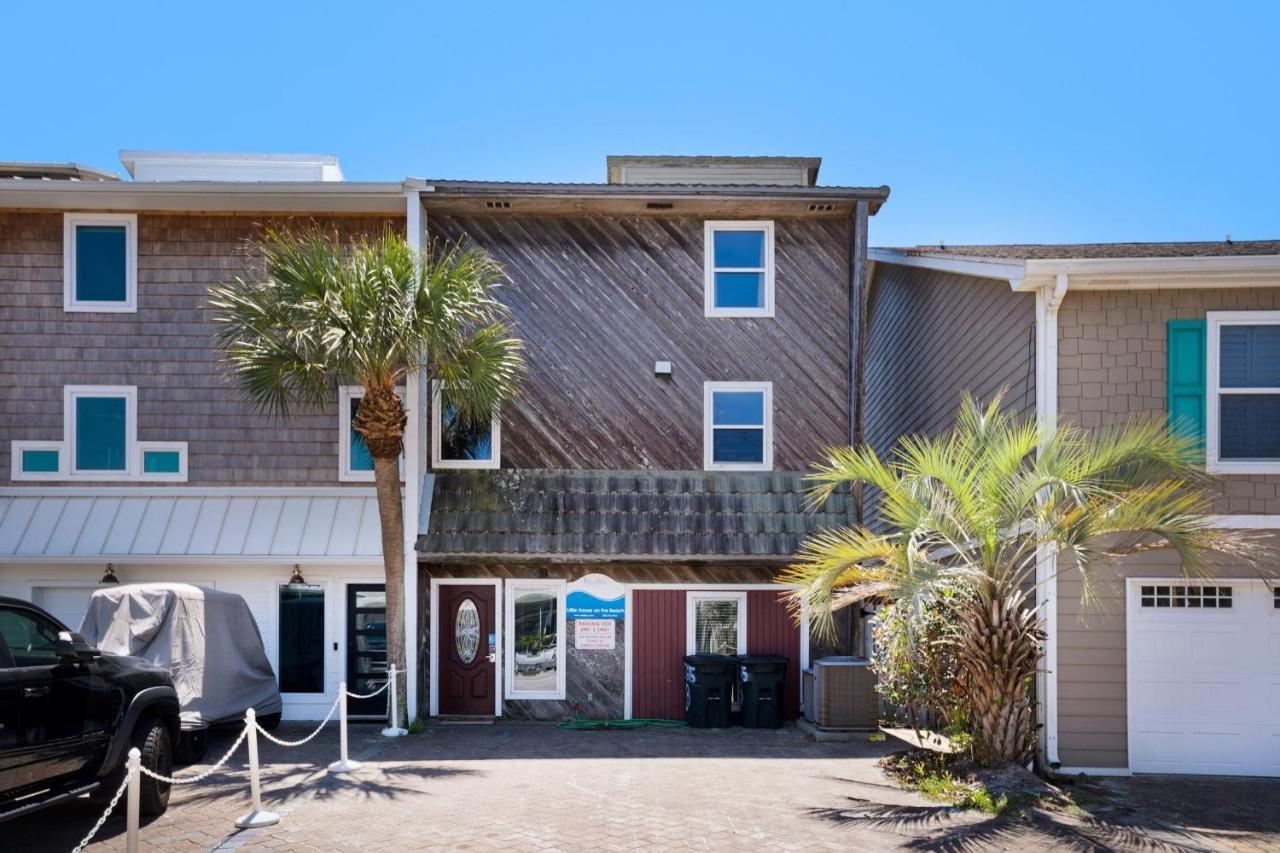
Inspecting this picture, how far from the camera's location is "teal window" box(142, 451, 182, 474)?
623 inches

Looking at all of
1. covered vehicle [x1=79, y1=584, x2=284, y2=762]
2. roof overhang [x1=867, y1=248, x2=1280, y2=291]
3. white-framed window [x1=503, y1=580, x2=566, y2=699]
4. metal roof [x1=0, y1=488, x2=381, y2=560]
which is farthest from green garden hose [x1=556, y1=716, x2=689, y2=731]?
roof overhang [x1=867, y1=248, x2=1280, y2=291]

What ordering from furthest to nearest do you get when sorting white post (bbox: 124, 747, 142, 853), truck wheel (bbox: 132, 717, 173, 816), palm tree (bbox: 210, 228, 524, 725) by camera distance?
palm tree (bbox: 210, 228, 524, 725)
truck wheel (bbox: 132, 717, 173, 816)
white post (bbox: 124, 747, 142, 853)

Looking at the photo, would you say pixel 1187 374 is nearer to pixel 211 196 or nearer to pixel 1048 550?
pixel 1048 550

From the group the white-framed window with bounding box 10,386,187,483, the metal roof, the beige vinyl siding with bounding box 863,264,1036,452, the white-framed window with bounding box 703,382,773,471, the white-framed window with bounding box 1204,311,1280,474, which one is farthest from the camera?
the white-framed window with bounding box 703,382,773,471

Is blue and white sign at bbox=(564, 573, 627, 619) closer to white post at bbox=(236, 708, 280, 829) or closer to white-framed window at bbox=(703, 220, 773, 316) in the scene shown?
white-framed window at bbox=(703, 220, 773, 316)

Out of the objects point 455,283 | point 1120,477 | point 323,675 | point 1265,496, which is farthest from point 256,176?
point 1265,496

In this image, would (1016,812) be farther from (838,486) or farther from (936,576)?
(838,486)

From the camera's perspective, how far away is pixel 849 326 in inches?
636

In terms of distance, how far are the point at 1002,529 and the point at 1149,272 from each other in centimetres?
341

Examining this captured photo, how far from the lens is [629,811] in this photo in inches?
375

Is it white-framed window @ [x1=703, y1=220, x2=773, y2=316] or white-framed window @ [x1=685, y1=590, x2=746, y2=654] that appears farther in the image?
white-framed window @ [x1=703, y1=220, x2=773, y2=316]

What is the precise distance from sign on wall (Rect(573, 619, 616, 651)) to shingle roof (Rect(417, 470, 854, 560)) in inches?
54.5

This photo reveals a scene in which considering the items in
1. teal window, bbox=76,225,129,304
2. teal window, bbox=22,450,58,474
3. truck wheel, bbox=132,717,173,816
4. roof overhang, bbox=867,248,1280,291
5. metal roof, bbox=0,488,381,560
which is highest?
teal window, bbox=76,225,129,304

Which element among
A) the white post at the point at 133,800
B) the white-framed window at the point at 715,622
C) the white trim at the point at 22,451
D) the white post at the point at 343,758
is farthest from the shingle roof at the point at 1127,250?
the white trim at the point at 22,451
